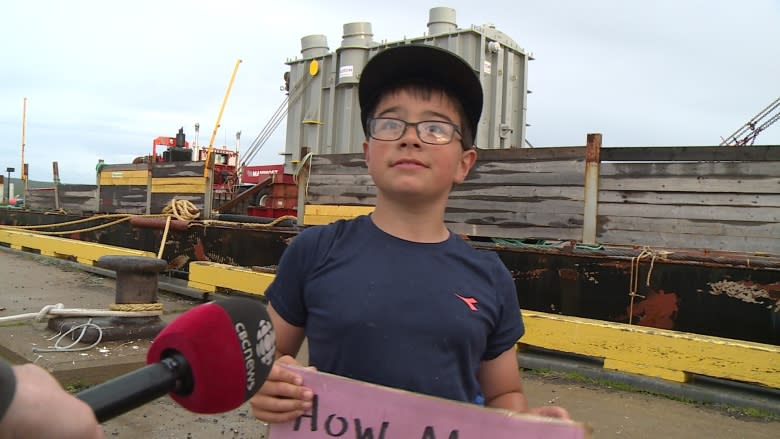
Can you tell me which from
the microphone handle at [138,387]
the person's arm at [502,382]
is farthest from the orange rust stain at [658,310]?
the microphone handle at [138,387]

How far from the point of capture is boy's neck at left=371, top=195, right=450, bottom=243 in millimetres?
1702

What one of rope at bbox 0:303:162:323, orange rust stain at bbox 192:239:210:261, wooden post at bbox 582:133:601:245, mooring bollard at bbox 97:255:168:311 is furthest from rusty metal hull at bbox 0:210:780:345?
orange rust stain at bbox 192:239:210:261

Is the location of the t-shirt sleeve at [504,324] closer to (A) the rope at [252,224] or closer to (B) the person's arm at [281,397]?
(B) the person's arm at [281,397]

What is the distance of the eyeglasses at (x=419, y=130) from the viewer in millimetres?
1690

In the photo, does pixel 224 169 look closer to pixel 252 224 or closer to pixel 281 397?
pixel 252 224

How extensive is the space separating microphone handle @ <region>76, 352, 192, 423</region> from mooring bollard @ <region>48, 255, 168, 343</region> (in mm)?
4511

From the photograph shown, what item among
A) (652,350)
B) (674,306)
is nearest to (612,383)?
(652,350)

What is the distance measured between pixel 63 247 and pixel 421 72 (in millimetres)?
10592

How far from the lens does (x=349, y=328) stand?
59.7 inches

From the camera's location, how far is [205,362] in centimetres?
99

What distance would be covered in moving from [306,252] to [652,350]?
3745 mm

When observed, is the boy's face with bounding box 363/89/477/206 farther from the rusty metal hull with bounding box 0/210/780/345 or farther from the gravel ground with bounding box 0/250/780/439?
the rusty metal hull with bounding box 0/210/780/345

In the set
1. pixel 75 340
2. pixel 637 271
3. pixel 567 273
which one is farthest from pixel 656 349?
pixel 75 340

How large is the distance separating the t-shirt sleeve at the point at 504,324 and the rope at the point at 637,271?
344 centimetres
